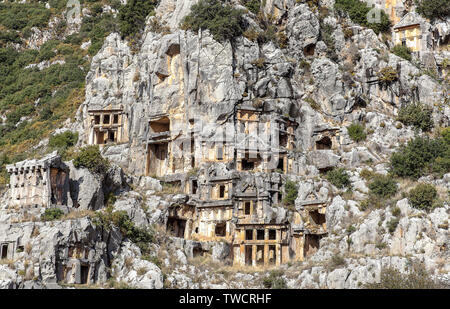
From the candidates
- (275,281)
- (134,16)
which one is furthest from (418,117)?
(134,16)

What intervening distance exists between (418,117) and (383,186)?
12841 millimetres

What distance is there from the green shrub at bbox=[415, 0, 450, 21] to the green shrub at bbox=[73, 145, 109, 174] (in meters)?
46.7

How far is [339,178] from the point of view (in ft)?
223

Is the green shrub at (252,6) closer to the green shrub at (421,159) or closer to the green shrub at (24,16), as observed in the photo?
the green shrub at (421,159)

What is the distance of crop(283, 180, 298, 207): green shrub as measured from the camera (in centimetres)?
6838

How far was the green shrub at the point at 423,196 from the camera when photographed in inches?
2291

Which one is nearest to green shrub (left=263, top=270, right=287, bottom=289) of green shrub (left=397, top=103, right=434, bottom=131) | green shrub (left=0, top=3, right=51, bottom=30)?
green shrub (left=397, top=103, right=434, bottom=131)

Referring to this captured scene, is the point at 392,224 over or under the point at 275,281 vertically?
over

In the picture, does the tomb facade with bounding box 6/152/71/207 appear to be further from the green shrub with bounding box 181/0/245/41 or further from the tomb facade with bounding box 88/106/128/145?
the green shrub with bounding box 181/0/245/41

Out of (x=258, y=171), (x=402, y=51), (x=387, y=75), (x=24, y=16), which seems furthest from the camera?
(x=24, y=16)

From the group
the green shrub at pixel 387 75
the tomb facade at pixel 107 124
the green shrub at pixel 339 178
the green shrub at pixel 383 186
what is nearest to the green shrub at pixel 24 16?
the tomb facade at pixel 107 124

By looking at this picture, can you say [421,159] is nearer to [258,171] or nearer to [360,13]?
[258,171]

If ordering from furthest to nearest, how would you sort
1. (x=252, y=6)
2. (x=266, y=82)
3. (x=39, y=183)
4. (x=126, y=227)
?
1. (x=252, y=6)
2. (x=266, y=82)
3. (x=126, y=227)
4. (x=39, y=183)
